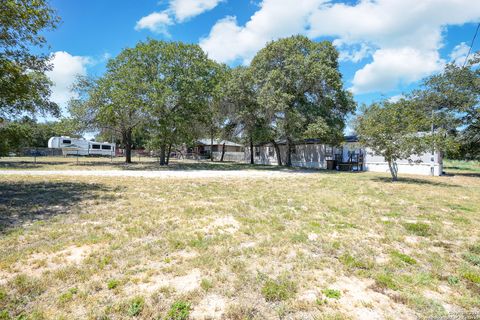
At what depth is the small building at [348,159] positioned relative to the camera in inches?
651

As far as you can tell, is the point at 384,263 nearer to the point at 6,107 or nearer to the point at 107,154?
the point at 6,107

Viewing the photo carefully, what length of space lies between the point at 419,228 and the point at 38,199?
28.2 ft

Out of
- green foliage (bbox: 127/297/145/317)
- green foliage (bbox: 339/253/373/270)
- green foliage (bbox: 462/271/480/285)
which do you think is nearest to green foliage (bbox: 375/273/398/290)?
green foliage (bbox: 339/253/373/270)

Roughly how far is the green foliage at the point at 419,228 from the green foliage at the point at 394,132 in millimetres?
7459

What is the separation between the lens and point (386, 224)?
496 cm

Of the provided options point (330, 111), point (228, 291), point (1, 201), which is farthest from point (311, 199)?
point (330, 111)

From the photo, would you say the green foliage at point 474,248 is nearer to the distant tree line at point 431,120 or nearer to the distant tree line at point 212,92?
the distant tree line at point 431,120

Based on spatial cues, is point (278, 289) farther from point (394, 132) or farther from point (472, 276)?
point (394, 132)

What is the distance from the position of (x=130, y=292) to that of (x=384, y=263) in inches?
119

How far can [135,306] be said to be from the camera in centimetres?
228

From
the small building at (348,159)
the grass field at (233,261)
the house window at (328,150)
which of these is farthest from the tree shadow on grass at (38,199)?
the house window at (328,150)

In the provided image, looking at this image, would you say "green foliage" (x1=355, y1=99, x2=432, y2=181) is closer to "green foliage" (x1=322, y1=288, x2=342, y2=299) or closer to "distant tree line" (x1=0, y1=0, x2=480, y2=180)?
"distant tree line" (x1=0, y1=0, x2=480, y2=180)

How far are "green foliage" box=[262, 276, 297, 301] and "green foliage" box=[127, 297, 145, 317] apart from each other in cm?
114

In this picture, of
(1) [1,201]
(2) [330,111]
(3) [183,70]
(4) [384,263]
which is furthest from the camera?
(2) [330,111]
